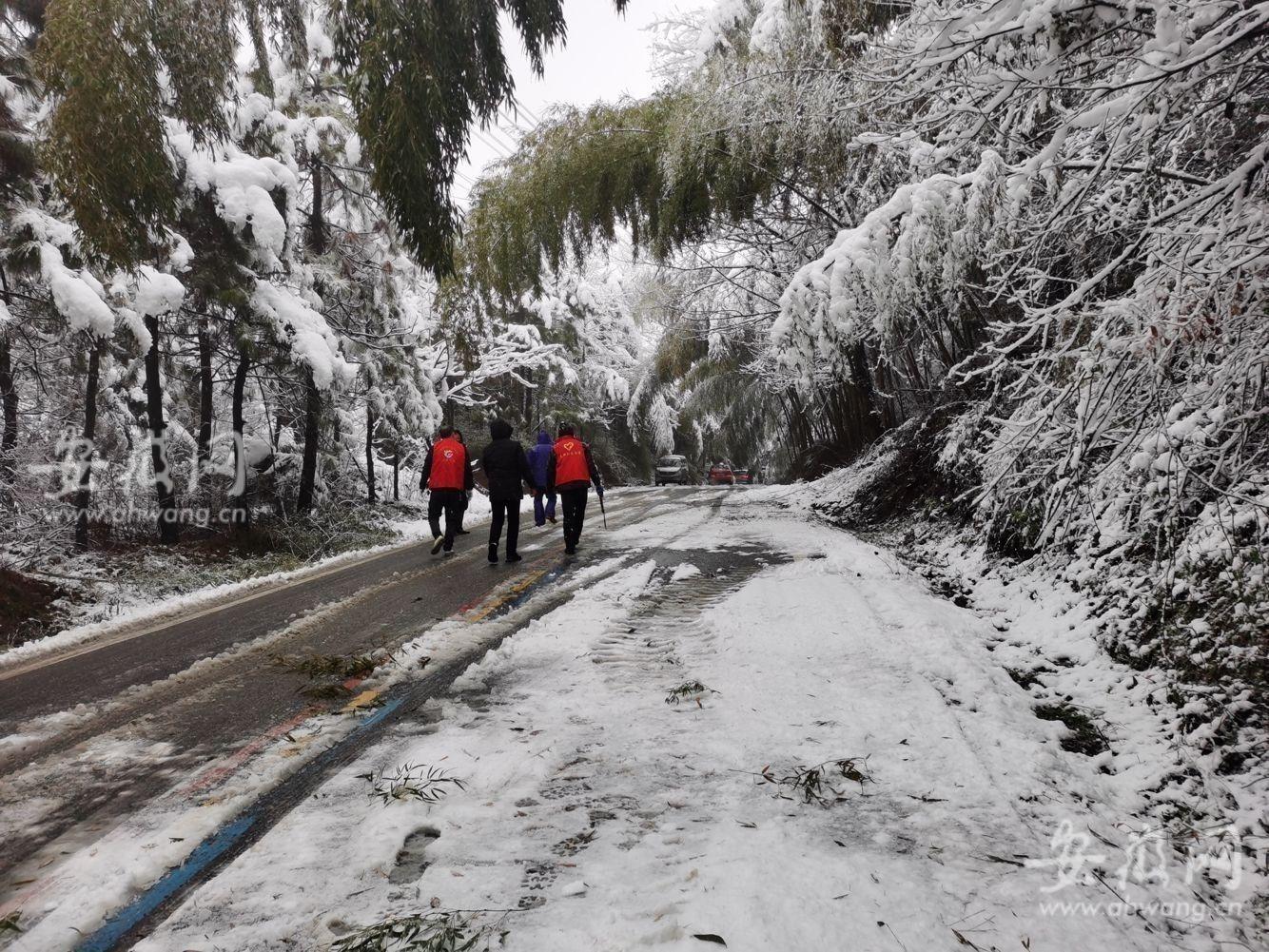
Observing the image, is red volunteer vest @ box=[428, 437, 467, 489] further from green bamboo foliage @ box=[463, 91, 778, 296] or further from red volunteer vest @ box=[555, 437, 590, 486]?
green bamboo foliage @ box=[463, 91, 778, 296]

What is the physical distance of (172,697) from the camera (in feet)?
14.6

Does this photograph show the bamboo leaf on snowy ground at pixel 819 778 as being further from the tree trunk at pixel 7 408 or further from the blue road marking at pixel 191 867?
the tree trunk at pixel 7 408

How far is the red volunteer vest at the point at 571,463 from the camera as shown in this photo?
9773 millimetres

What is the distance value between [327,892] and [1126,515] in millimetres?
4190

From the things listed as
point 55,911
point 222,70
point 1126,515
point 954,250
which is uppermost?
point 222,70

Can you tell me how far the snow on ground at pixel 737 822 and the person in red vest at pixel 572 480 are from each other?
4665 mm

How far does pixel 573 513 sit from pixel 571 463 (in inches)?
30.2

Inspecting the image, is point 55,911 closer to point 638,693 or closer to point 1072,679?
point 638,693

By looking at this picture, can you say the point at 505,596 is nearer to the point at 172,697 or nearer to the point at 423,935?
the point at 172,697

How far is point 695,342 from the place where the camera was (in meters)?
22.5

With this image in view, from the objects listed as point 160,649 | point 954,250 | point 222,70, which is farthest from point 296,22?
point 954,250

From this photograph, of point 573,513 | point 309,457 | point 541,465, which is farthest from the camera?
point 309,457

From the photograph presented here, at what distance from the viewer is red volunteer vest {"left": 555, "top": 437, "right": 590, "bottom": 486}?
9773 mm

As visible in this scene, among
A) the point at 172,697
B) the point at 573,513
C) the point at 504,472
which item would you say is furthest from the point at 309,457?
the point at 172,697
